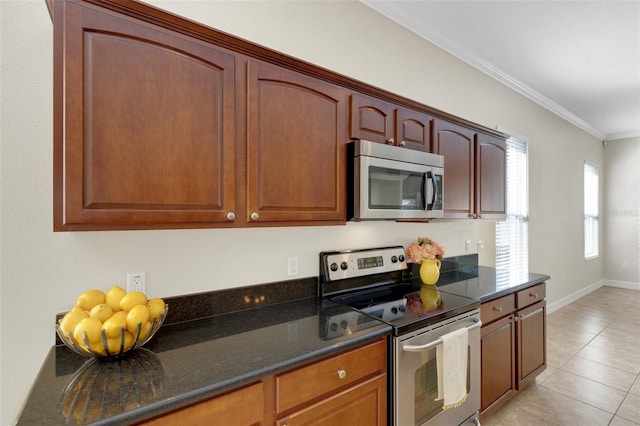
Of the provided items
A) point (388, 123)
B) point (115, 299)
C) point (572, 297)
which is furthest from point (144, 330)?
point (572, 297)

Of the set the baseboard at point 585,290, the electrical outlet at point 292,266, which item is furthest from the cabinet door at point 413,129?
the baseboard at point 585,290

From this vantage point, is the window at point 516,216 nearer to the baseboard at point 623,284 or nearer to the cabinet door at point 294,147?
the cabinet door at point 294,147

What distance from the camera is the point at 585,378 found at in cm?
278

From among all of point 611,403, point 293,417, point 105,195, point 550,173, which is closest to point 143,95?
point 105,195

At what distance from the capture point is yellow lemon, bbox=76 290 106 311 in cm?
112

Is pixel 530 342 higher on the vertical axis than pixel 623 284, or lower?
higher

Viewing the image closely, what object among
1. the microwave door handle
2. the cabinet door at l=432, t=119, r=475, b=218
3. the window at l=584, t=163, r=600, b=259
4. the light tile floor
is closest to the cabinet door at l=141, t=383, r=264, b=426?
the microwave door handle

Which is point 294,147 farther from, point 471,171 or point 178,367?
point 471,171

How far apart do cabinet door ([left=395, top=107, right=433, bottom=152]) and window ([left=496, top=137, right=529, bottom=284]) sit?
201cm

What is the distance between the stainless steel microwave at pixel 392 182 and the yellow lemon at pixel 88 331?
118cm

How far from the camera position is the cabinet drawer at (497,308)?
6.55 ft

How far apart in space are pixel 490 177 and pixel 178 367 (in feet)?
8.26

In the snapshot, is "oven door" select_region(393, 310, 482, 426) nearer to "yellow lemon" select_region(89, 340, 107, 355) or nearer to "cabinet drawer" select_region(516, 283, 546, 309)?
"cabinet drawer" select_region(516, 283, 546, 309)

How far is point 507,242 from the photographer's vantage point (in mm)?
3588
